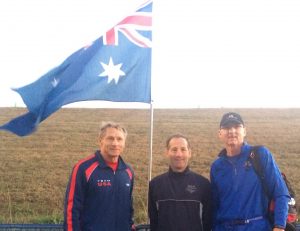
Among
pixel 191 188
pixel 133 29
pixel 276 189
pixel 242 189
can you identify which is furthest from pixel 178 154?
pixel 133 29

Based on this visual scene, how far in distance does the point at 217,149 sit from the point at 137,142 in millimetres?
3326

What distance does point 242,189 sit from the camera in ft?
15.5

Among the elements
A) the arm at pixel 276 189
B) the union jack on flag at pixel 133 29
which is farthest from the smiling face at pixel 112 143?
the union jack on flag at pixel 133 29

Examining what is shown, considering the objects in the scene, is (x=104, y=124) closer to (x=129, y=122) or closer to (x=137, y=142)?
(x=137, y=142)

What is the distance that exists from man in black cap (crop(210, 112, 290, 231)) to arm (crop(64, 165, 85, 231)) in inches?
52.4

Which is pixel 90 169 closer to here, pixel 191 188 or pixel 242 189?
pixel 191 188

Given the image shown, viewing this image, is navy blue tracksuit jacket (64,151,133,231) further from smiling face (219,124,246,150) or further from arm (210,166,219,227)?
smiling face (219,124,246,150)

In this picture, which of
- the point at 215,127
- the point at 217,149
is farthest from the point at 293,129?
the point at 217,149

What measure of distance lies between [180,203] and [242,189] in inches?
24.7

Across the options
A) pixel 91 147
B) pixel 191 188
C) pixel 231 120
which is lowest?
pixel 91 147

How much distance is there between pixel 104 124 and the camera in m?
4.98

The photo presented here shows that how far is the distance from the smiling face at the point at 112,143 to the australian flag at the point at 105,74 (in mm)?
1226

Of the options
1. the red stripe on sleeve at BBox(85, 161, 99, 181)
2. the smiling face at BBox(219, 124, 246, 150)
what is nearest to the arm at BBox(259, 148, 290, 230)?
the smiling face at BBox(219, 124, 246, 150)

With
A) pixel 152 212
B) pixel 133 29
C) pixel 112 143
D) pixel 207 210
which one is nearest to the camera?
pixel 112 143
